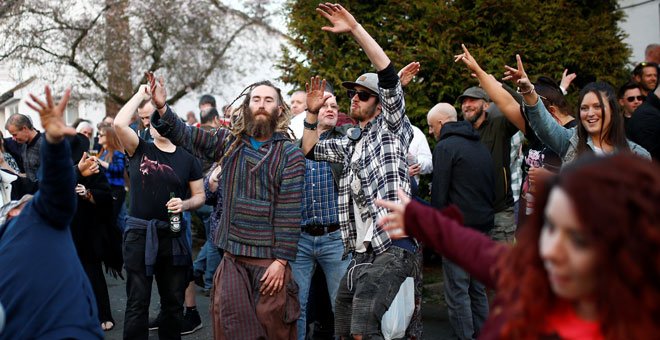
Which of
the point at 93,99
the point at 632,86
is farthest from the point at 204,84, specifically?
the point at 632,86

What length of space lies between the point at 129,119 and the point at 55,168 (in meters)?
2.32

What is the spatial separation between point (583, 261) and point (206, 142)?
3627mm

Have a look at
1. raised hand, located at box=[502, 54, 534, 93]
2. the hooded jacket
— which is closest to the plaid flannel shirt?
raised hand, located at box=[502, 54, 534, 93]

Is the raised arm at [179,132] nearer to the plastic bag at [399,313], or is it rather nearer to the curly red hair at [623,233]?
the plastic bag at [399,313]

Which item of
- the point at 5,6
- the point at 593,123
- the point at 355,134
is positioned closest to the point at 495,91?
the point at 593,123

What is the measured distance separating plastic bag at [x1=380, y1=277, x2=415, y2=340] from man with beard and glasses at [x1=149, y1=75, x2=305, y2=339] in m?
0.65

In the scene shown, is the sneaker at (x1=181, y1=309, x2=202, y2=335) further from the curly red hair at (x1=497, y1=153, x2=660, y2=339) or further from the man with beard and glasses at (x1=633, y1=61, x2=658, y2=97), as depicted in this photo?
the curly red hair at (x1=497, y1=153, x2=660, y2=339)

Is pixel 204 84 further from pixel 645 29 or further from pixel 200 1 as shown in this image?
pixel 645 29

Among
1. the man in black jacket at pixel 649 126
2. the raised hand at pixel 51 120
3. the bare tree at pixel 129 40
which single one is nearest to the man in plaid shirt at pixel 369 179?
the raised hand at pixel 51 120

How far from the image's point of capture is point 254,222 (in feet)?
16.5

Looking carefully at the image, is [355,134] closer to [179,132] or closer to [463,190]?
[179,132]

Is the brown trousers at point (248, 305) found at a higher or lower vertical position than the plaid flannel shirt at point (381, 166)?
lower

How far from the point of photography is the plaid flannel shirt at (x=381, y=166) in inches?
202

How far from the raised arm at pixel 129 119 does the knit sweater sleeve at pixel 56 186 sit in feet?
5.34
